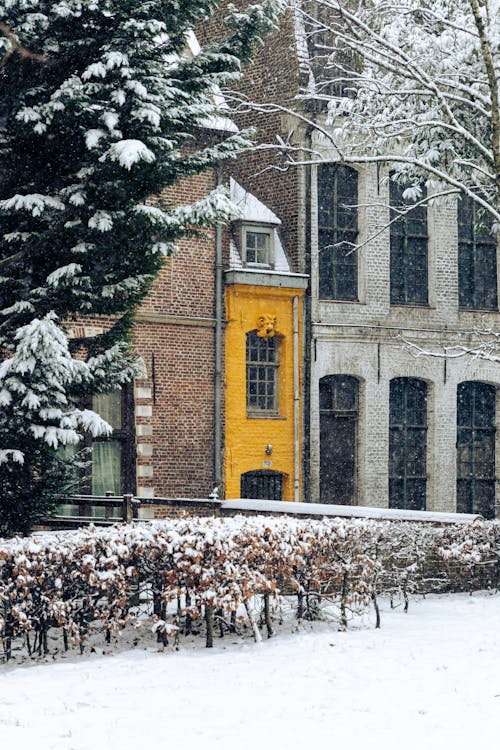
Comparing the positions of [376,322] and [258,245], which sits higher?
[258,245]

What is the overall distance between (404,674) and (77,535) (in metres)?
3.45

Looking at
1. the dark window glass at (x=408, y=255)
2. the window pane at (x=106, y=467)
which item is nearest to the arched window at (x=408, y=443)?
the dark window glass at (x=408, y=255)

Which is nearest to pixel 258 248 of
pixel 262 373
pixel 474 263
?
pixel 262 373

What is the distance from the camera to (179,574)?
12.2 m

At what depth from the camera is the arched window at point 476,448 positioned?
26844 mm

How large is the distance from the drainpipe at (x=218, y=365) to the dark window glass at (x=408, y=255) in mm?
4425

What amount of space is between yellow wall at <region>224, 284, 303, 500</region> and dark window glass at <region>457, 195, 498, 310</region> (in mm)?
4502

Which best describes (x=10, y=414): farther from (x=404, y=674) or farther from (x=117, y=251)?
(x=404, y=674)

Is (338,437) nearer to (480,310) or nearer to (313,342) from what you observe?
(313,342)

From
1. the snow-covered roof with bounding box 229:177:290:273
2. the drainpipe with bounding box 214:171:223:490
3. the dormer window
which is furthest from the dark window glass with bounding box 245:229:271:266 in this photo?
the drainpipe with bounding box 214:171:223:490

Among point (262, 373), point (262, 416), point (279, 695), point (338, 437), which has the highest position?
point (262, 373)

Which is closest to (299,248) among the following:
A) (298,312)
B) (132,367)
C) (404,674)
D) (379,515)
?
(298,312)

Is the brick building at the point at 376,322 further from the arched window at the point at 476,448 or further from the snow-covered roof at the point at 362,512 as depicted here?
the snow-covered roof at the point at 362,512

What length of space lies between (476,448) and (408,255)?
14.6ft
